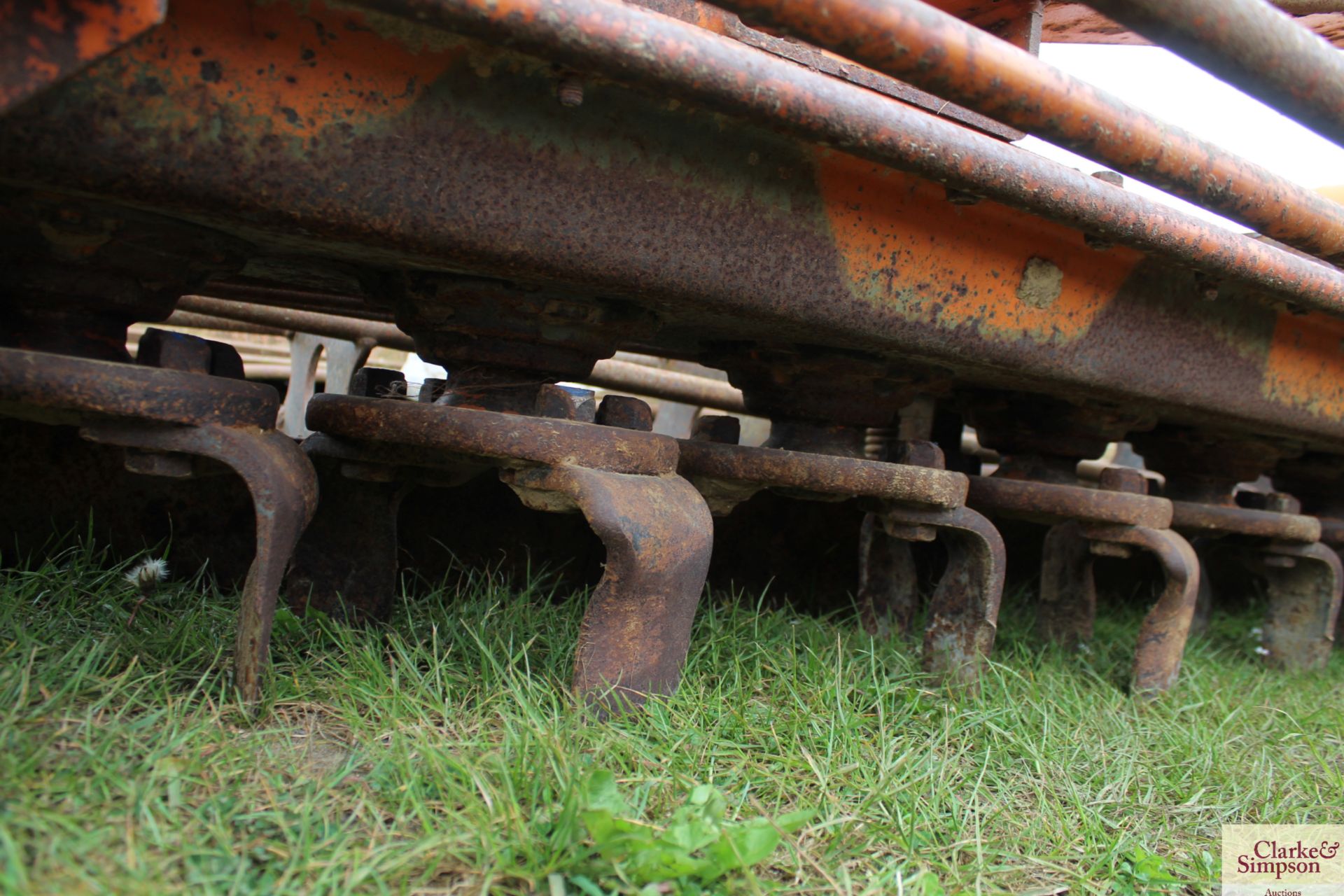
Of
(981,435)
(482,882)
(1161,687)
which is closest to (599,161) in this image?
(482,882)

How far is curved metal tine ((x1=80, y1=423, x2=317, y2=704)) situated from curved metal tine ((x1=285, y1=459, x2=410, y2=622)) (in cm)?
44

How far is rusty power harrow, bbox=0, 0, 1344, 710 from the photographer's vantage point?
103cm

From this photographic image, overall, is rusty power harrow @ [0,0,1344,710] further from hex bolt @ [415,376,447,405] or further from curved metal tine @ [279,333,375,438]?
curved metal tine @ [279,333,375,438]

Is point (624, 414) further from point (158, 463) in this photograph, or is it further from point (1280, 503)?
point (1280, 503)

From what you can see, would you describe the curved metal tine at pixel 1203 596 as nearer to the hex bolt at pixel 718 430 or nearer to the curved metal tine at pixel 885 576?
the curved metal tine at pixel 885 576

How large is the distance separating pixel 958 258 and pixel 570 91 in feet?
2.59

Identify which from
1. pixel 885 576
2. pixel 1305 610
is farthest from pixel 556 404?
pixel 1305 610

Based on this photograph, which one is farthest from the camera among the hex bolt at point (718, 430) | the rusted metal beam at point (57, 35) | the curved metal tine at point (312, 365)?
the curved metal tine at point (312, 365)

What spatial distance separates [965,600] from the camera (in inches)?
81.4

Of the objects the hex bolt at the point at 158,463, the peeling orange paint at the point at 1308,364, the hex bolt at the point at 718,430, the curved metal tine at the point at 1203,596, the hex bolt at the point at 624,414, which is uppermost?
the peeling orange paint at the point at 1308,364

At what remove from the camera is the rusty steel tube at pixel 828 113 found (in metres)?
0.99

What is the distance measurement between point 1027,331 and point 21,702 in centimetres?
163

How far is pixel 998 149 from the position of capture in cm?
138

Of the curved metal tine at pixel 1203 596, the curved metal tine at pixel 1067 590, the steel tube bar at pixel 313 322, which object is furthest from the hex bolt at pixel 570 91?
the curved metal tine at pixel 1203 596
